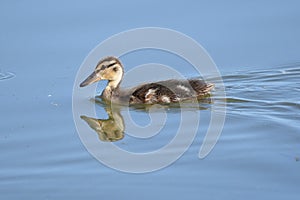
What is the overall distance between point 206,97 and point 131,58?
124 cm

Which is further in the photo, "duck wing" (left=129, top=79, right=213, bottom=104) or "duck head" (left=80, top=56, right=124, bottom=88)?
"duck head" (left=80, top=56, right=124, bottom=88)

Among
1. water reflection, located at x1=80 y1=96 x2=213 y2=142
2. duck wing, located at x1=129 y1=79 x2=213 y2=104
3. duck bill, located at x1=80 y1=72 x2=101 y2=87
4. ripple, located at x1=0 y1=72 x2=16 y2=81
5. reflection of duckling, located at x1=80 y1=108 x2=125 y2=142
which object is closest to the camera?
reflection of duckling, located at x1=80 y1=108 x2=125 y2=142

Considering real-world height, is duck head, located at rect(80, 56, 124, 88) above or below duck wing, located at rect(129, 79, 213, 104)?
above

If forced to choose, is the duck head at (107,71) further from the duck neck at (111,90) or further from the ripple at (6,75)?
the ripple at (6,75)

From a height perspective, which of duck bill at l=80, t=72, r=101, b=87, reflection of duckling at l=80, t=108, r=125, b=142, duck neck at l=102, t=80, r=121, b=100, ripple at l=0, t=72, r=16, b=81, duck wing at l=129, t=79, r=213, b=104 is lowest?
reflection of duckling at l=80, t=108, r=125, b=142

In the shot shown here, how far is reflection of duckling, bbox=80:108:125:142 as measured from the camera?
21.9 ft

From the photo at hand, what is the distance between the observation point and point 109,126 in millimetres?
7047

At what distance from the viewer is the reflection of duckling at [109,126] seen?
21.9 ft

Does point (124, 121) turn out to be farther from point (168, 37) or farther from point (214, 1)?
point (214, 1)

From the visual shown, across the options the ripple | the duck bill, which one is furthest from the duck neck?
the ripple

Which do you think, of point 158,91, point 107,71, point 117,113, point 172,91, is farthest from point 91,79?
point 172,91

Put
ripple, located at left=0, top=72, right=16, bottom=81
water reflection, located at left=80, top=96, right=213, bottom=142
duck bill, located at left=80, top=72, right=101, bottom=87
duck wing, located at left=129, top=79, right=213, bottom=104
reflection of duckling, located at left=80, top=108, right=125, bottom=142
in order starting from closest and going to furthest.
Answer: reflection of duckling, located at left=80, top=108, right=125, bottom=142 < water reflection, located at left=80, top=96, right=213, bottom=142 < duck wing, located at left=129, top=79, right=213, bottom=104 < duck bill, located at left=80, top=72, right=101, bottom=87 < ripple, located at left=0, top=72, right=16, bottom=81

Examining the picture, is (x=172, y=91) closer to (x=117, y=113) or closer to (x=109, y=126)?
(x=117, y=113)

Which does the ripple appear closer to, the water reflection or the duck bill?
the duck bill
